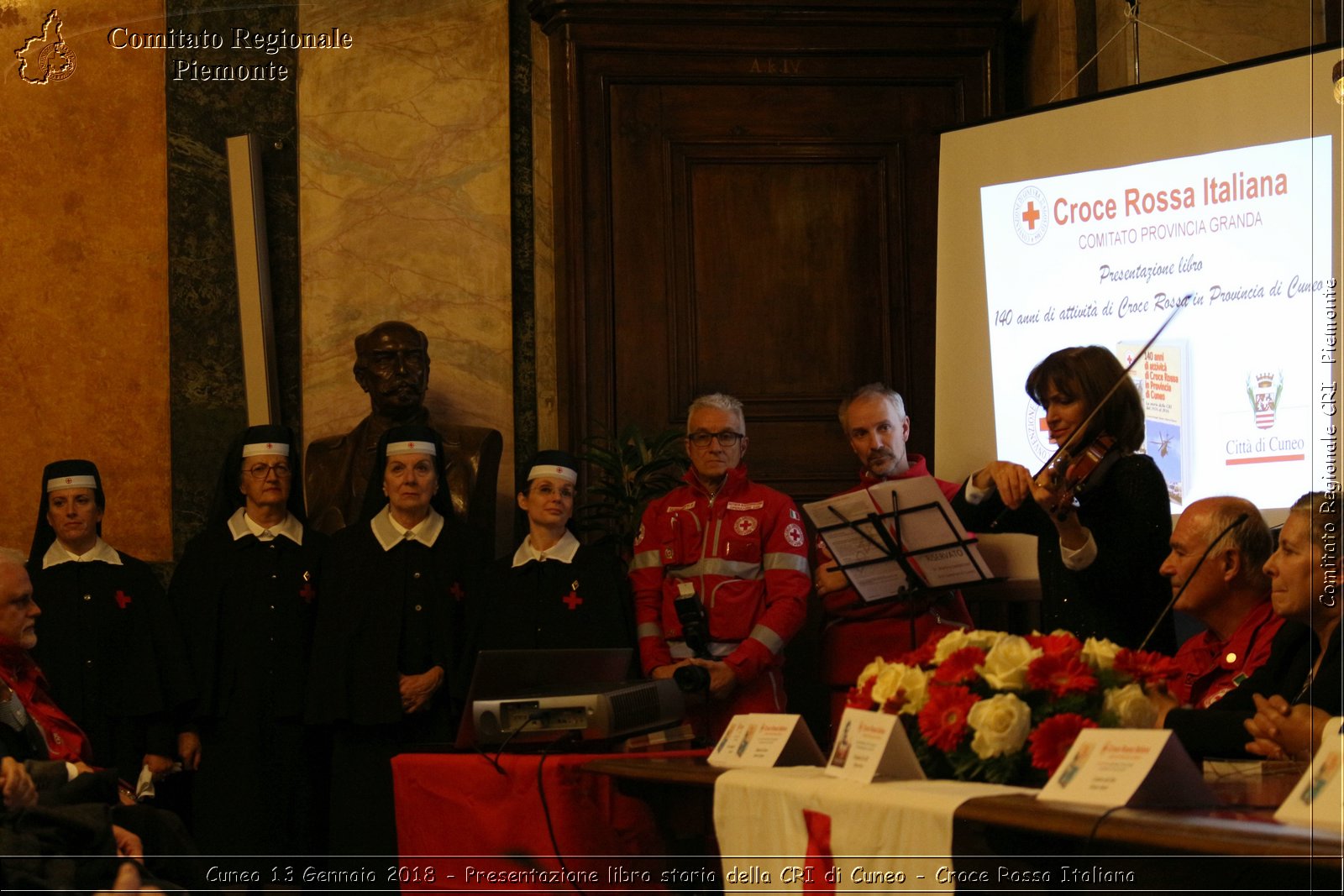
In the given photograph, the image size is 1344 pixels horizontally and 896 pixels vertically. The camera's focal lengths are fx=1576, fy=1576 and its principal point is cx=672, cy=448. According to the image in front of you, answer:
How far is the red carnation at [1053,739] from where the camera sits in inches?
103

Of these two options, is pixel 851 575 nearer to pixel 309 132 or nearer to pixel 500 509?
pixel 500 509

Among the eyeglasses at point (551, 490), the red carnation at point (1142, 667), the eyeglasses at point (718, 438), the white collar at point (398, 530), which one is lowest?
the red carnation at point (1142, 667)

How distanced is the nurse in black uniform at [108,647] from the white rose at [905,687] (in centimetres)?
325

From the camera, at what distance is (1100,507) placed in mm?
4148

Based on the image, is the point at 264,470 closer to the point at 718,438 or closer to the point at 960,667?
the point at 718,438

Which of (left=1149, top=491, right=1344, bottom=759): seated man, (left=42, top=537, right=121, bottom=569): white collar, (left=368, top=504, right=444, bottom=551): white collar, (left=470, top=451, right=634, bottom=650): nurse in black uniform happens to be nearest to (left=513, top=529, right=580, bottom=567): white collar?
(left=470, top=451, right=634, bottom=650): nurse in black uniform

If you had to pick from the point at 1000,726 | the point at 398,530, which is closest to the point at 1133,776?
the point at 1000,726

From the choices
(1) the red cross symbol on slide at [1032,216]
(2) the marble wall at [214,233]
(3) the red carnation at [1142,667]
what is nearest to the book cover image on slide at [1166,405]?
(1) the red cross symbol on slide at [1032,216]

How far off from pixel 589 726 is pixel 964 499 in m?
1.60

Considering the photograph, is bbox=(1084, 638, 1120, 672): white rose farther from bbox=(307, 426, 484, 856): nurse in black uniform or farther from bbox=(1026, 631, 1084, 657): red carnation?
bbox=(307, 426, 484, 856): nurse in black uniform

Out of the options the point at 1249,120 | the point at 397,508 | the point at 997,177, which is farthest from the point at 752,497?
the point at 1249,120

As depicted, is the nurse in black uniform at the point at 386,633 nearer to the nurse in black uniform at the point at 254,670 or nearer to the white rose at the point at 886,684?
the nurse in black uniform at the point at 254,670

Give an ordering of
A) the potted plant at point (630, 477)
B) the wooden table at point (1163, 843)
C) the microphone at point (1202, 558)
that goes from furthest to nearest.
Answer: the potted plant at point (630, 477)
the microphone at point (1202, 558)
the wooden table at point (1163, 843)

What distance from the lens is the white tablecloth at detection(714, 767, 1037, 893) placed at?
2.45 metres
